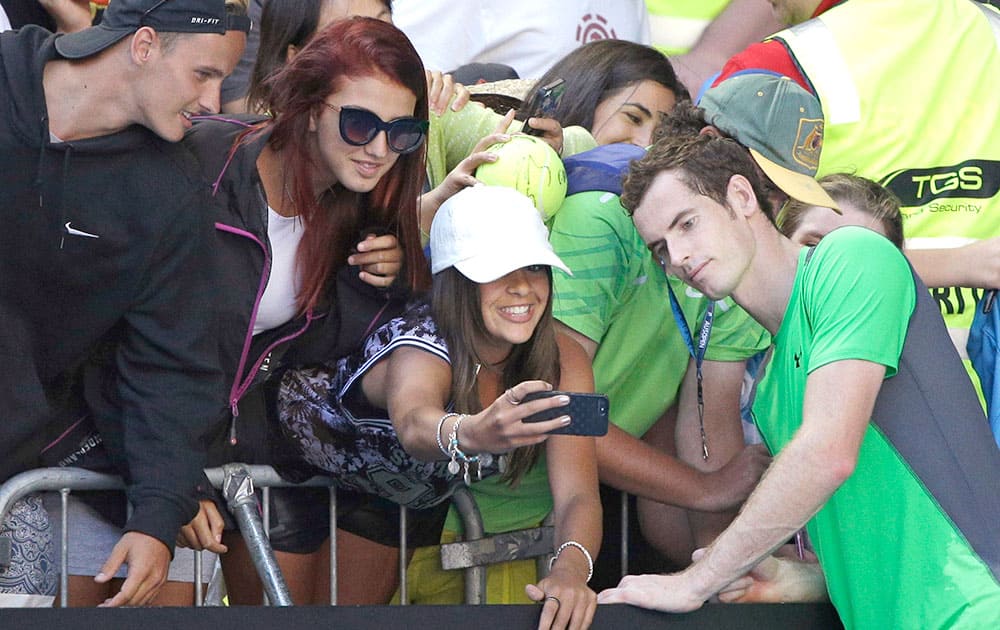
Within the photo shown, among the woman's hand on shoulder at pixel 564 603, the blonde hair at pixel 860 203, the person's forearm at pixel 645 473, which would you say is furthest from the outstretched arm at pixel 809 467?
the blonde hair at pixel 860 203

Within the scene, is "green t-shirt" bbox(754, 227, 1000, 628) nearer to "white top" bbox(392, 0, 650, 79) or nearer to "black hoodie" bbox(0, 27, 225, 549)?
"black hoodie" bbox(0, 27, 225, 549)

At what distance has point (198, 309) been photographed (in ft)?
11.2

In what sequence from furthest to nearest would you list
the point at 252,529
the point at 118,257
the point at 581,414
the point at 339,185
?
the point at 339,185 → the point at 252,529 → the point at 118,257 → the point at 581,414

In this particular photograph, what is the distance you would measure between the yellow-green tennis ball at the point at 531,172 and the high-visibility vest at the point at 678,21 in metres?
2.25

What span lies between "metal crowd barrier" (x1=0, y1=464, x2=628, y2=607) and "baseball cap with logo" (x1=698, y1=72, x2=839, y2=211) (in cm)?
109

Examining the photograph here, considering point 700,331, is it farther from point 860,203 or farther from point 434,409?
point 434,409

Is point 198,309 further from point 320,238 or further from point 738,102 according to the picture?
point 738,102

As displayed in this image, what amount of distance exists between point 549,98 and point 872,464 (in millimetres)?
1660

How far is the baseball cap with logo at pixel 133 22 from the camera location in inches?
125

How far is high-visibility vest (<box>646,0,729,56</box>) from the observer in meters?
5.75

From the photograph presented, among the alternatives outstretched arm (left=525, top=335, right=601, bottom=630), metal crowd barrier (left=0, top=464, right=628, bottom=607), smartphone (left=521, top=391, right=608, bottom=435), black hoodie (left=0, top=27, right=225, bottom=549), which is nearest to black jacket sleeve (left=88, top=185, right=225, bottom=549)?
black hoodie (left=0, top=27, right=225, bottom=549)

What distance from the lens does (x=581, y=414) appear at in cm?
286

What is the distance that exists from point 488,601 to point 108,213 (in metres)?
1.46

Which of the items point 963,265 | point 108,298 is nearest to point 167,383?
point 108,298
